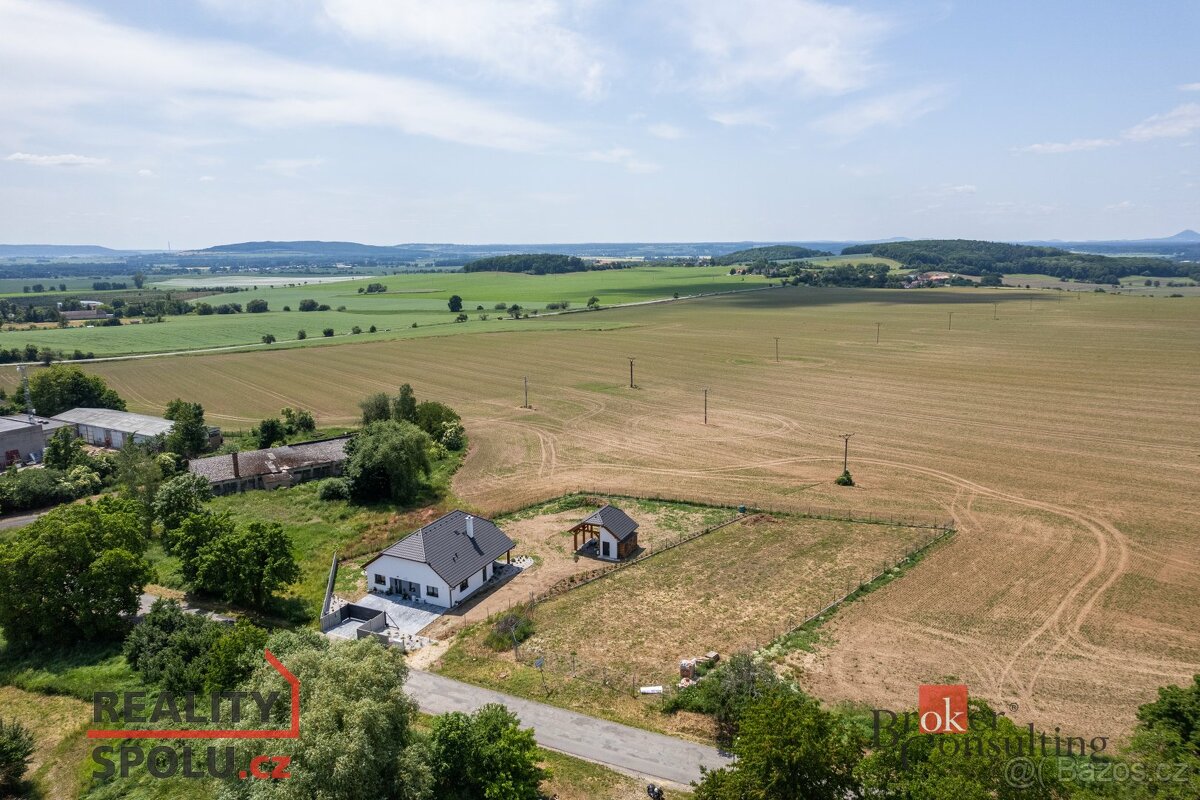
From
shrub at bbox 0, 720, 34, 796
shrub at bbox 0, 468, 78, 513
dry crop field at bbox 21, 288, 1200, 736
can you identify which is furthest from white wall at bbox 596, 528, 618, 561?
shrub at bbox 0, 468, 78, 513

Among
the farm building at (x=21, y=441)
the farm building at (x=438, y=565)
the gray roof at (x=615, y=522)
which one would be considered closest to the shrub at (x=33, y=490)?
the farm building at (x=21, y=441)

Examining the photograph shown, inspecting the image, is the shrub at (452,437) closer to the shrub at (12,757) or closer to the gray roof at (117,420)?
the gray roof at (117,420)

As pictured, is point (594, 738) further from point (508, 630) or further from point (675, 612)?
point (675, 612)

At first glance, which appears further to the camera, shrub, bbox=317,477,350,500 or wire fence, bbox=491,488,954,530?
shrub, bbox=317,477,350,500

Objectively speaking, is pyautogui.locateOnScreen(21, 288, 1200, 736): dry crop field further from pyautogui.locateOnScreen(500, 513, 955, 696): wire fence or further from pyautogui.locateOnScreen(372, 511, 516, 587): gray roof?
pyautogui.locateOnScreen(372, 511, 516, 587): gray roof

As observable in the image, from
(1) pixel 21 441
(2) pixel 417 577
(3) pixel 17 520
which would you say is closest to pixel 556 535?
(2) pixel 417 577
